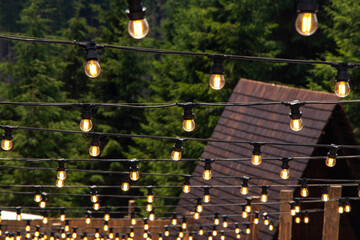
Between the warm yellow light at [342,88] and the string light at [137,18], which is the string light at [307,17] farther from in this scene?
the warm yellow light at [342,88]

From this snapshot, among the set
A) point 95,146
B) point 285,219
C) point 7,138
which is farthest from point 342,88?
point 285,219

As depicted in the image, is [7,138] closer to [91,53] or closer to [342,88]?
[91,53]

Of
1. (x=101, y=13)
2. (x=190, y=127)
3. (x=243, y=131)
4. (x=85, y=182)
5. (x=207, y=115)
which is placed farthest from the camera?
(x=101, y=13)

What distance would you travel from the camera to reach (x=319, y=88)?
23.9 metres

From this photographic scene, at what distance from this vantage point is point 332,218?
38.4ft

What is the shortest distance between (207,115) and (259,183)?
8354 millimetres

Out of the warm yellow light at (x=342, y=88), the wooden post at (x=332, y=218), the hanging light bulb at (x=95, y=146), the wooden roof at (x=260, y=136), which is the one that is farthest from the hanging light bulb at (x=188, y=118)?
the wooden roof at (x=260, y=136)

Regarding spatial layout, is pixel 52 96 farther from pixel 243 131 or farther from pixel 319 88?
pixel 243 131

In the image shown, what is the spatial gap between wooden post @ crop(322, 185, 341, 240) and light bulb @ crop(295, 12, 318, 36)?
24.6ft

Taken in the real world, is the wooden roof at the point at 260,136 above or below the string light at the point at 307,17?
above

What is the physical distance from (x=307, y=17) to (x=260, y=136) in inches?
439

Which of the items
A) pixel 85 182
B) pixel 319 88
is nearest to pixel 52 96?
pixel 85 182

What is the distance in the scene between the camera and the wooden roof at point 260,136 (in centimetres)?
1408

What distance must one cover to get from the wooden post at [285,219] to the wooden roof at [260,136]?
1.42m
